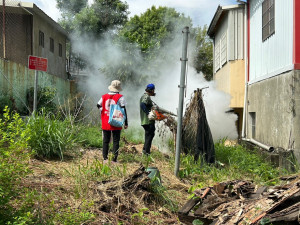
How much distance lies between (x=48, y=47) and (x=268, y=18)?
10968 millimetres

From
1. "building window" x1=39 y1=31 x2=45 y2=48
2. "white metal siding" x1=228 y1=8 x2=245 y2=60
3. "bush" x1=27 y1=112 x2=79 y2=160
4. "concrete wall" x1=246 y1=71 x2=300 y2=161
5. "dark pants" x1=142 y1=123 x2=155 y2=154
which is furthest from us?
"building window" x1=39 y1=31 x2=45 y2=48

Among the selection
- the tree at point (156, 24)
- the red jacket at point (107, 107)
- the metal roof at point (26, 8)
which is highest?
the tree at point (156, 24)

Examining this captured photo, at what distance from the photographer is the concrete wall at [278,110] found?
712 cm

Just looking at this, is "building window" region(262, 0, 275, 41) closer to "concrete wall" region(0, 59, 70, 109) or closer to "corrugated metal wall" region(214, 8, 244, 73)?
"corrugated metal wall" region(214, 8, 244, 73)

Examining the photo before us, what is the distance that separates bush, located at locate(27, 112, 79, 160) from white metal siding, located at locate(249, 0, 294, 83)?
15.6ft

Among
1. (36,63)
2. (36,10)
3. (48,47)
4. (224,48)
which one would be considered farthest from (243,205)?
(48,47)

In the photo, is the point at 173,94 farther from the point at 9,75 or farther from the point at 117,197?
the point at 117,197

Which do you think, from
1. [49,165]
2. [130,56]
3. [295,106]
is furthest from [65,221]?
[130,56]

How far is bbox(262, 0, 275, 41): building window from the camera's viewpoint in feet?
28.6

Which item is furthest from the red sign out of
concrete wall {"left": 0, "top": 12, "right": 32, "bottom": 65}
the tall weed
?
concrete wall {"left": 0, "top": 12, "right": 32, "bottom": 65}

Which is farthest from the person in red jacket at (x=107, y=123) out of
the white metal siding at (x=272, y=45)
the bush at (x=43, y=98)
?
the bush at (x=43, y=98)

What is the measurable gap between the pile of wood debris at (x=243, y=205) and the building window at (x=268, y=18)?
195 inches

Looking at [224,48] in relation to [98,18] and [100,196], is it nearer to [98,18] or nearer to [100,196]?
[100,196]

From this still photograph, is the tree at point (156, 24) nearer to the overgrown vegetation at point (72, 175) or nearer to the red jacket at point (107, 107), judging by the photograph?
the overgrown vegetation at point (72, 175)
